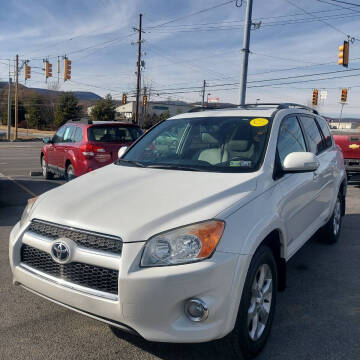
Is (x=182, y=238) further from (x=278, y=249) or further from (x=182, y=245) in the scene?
(x=278, y=249)

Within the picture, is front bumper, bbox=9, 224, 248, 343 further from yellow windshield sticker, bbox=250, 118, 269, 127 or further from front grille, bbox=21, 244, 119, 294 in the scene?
yellow windshield sticker, bbox=250, 118, 269, 127

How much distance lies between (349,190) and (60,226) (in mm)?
9388

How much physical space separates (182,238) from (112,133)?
24.5 feet

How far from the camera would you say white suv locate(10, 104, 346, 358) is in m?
2.37

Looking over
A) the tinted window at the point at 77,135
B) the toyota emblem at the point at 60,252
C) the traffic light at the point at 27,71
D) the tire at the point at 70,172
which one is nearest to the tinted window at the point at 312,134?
the toyota emblem at the point at 60,252

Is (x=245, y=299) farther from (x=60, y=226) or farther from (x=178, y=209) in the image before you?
(x=60, y=226)

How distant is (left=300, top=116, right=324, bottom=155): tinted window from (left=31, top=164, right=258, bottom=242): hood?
1692mm

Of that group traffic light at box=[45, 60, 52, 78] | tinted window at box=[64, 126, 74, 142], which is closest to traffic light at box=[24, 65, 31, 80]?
traffic light at box=[45, 60, 52, 78]

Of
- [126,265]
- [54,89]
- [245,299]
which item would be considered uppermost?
[54,89]

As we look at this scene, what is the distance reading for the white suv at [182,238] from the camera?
2.37 m

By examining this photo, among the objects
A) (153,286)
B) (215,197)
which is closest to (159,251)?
(153,286)

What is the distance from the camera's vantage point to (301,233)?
3.85 metres

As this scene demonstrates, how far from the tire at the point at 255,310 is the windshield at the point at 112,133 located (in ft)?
23.0

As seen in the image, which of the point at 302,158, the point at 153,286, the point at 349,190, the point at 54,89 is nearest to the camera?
the point at 153,286
